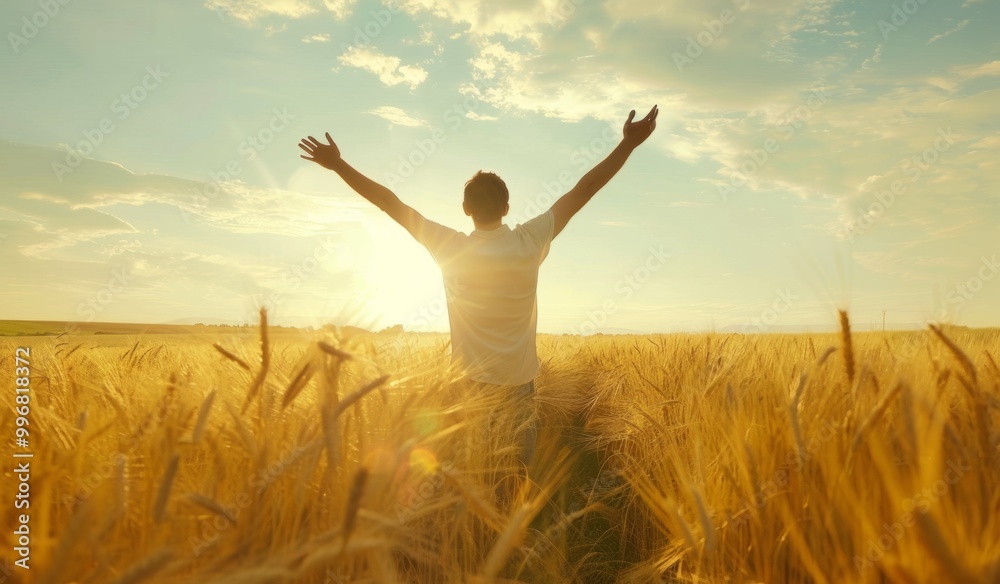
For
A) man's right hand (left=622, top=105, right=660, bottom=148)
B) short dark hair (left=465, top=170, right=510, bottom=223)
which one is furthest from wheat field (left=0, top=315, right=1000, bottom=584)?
man's right hand (left=622, top=105, right=660, bottom=148)

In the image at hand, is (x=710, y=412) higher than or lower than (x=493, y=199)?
lower

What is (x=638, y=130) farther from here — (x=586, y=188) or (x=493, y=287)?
(x=493, y=287)

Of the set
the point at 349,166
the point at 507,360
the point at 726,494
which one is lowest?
the point at 726,494

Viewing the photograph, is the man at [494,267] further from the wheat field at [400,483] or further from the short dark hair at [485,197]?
the wheat field at [400,483]

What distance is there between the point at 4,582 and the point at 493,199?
2.50 meters

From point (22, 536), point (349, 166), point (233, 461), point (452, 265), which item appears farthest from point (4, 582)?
point (349, 166)

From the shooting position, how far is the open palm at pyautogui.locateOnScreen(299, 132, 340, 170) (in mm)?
3334

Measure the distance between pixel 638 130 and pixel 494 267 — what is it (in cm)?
144

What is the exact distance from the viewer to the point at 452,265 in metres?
3.04

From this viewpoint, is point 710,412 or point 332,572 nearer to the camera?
point 332,572

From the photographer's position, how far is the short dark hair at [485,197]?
9.79ft

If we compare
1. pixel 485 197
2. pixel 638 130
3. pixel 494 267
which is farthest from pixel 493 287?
pixel 638 130

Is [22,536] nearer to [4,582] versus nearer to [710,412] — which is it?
[4,582]

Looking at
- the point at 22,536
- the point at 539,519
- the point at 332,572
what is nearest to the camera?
the point at 22,536
